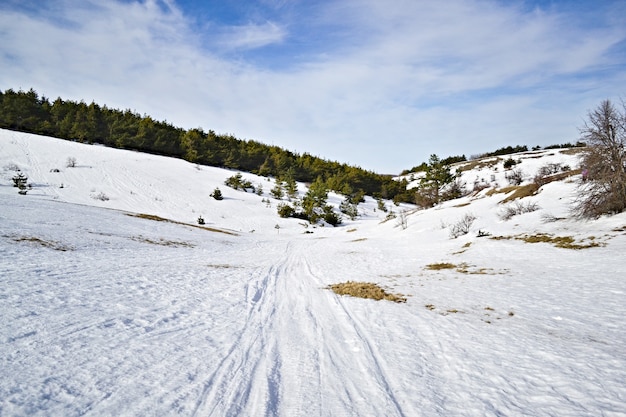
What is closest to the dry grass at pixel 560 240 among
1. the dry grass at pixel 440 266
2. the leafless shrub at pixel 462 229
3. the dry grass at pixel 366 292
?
the leafless shrub at pixel 462 229

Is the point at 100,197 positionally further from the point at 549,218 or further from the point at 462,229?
the point at 549,218

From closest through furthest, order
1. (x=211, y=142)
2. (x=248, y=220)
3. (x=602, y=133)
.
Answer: (x=602, y=133) < (x=248, y=220) < (x=211, y=142)

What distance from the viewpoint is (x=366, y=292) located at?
791 centimetres

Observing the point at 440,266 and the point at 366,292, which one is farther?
the point at 440,266

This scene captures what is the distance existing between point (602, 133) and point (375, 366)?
17.9 metres

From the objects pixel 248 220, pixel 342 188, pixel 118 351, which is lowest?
pixel 118 351

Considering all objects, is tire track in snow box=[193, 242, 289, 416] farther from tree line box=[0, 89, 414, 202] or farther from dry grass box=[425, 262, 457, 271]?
tree line box=[0, 89, 414, 202]

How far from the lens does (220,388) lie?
127 inches

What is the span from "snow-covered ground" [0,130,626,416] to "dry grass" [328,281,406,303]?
33 centimetres

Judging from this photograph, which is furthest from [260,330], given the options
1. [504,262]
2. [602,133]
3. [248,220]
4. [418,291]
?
[248,220]

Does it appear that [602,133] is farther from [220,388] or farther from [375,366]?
[220,388]

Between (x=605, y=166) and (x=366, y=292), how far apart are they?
14689 mm

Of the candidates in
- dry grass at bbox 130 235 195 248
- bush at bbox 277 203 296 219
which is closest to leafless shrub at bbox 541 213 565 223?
dry grass at bbox 130 235 195 248

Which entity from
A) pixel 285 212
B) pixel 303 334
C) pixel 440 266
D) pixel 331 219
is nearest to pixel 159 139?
pixel 285 212
